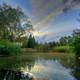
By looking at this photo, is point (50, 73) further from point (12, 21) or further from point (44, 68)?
point (12, 21)

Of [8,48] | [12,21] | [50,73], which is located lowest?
[50,73]

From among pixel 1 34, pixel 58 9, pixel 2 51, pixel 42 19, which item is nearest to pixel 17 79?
pixel 42 19

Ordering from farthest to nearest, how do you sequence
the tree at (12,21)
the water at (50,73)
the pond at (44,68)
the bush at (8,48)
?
1. the bush at (8,48)
2. the tree at (12,21)
3. the pond at (44,68)
4. the water at (50,73)

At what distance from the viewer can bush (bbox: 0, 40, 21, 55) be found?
10859mm

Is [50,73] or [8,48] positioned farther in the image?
[8,48]

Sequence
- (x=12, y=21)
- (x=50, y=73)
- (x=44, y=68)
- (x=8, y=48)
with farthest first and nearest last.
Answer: (x=8, y=48), (x=12, y=21), (x=44, y=68), (x=50, y=73)

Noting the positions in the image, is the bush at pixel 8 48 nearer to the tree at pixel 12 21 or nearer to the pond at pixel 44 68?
the pond at pixel 44 68

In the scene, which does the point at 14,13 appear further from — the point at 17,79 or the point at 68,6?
the point at 17,79

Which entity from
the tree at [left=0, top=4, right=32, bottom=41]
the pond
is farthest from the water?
the tree at [left=0, top=4, right=32, bottom=41]

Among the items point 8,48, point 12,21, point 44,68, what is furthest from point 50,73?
point 8,48

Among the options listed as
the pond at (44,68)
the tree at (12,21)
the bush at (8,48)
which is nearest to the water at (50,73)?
the pond at (44,68)

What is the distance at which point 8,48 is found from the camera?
11.2 m

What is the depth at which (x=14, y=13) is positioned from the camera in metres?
8.48

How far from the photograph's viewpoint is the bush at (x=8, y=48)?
35.6 feet
